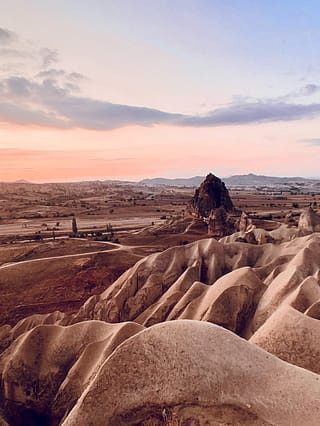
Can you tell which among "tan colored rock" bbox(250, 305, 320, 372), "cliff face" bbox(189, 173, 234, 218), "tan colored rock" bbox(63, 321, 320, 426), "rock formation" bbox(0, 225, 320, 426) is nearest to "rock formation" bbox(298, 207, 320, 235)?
"rock formation" bbox(0, 225, 320, 426)

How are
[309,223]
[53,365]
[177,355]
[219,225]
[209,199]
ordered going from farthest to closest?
[209,199] → [219,225] → [309,223] → [53,365] → [177,355]

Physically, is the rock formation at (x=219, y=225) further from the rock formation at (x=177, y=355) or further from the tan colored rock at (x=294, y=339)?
the tan colored rock at (x=294, y=339)

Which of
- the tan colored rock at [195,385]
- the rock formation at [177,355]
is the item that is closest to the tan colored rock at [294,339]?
the rock formation at [177,355]

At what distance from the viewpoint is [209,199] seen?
66.2 m

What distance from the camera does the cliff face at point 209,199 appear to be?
65750 millimetres

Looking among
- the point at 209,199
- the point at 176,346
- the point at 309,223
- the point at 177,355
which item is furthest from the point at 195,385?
the point at 209,199

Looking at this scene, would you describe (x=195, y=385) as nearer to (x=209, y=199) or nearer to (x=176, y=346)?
(x=176, y=346)

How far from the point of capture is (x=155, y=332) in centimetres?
870

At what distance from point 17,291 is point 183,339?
2909cm

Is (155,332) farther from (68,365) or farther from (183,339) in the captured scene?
(68,365)

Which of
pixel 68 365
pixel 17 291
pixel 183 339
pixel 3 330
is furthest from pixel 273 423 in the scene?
pixel 17 291

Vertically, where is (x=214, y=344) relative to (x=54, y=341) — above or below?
above

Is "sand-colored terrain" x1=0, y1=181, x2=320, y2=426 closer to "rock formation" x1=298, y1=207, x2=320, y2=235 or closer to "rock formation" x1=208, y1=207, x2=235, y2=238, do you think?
"rock formation" x1=298, y1=207, x2=320, y2=235

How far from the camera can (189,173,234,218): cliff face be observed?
2589 inches
